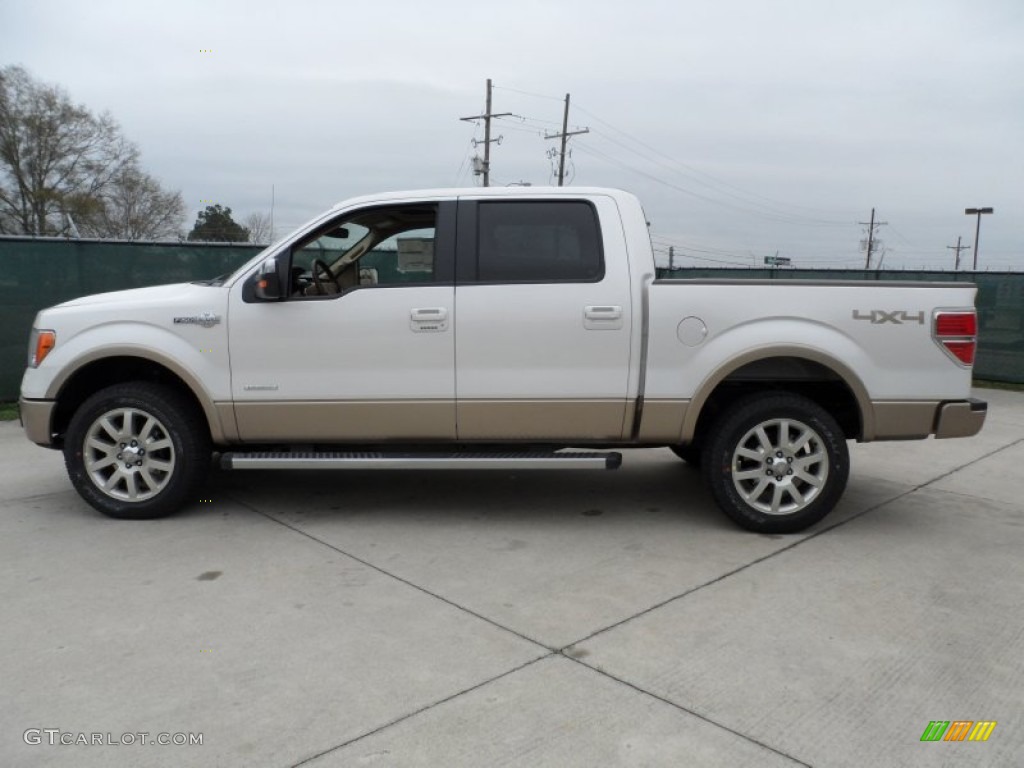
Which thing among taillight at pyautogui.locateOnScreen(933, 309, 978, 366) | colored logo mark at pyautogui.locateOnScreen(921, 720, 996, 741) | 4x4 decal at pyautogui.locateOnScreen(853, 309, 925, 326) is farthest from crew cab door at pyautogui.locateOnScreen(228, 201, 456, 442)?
colored logo mark at pyautogui.locateOnScreen(921, 720, 996, 741)

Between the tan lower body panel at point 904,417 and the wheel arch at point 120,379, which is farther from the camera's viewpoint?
the wheel arch at point 120,379

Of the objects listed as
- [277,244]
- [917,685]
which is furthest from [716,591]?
[277,244]

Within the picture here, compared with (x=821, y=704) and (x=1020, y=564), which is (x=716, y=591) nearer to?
(x=821, y=704)

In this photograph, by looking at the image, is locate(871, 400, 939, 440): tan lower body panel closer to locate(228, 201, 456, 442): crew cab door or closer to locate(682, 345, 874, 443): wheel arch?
locate(682, 345, 874, 443): wheel arch

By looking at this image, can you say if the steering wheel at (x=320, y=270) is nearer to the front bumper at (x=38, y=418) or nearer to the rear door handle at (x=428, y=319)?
the rear door handle at (x=428, y=319)

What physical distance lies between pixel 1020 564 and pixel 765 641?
200cm

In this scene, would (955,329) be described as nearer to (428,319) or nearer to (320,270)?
(428,319)

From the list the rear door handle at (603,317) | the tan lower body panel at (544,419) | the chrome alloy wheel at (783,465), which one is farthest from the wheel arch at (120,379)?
the chrome alloy wheel at (783,465)

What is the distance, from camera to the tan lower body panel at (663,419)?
480cm

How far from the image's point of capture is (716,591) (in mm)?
3982

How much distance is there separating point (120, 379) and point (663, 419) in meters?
3.45

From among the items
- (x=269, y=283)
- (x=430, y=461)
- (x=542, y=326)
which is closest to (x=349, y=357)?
(x=269, y=283)

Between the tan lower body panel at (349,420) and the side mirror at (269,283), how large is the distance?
0.64 m

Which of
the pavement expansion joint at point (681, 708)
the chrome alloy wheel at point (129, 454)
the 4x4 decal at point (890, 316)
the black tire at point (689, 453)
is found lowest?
the pavement expansion joint at point (681, 708)
